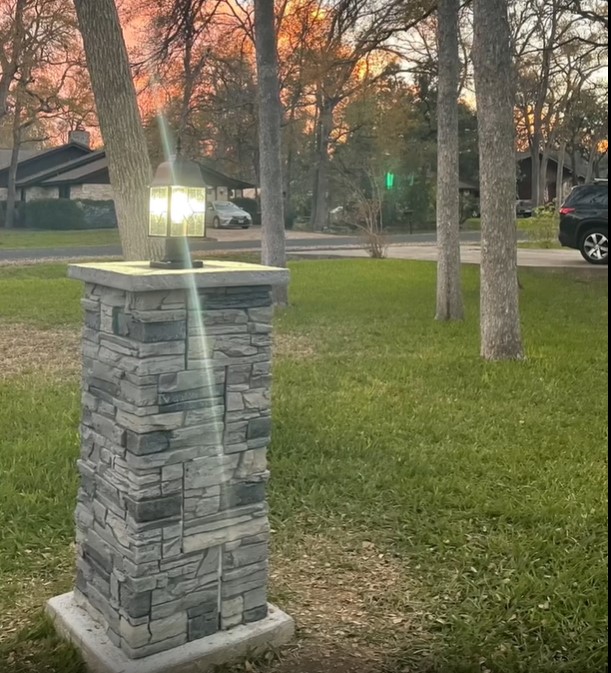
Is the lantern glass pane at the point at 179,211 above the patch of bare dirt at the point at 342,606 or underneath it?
above

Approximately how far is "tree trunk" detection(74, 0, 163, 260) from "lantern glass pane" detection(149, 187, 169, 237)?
2723 millimetres

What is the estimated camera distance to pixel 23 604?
3.23m

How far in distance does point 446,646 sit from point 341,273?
1329 cm

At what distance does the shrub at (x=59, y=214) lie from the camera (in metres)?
33.8

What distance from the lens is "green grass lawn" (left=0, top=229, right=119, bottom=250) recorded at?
24750 mm

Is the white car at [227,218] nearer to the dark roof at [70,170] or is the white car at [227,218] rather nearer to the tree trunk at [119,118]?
the dark roof at [70,170]

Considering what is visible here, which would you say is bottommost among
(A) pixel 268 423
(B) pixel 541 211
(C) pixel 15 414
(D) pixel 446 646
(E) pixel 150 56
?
(D) pixel 446 646

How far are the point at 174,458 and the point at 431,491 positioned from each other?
2.02 m

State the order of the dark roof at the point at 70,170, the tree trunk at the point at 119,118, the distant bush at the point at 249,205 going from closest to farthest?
the tree trunk at the point at 119,118 → the dark roof at the point at 70,170 → the distant bush at the point at 249,205

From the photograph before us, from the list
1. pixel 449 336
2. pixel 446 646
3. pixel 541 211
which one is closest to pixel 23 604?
pixel 446 646

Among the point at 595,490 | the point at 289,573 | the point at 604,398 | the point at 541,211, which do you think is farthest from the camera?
the point at 541,211

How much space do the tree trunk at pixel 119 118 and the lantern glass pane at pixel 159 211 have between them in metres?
2.72

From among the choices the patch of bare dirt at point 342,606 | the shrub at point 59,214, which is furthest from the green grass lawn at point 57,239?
Answer: the patch of bare dirt at point 342,606

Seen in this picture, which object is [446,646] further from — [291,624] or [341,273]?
[341,273]
